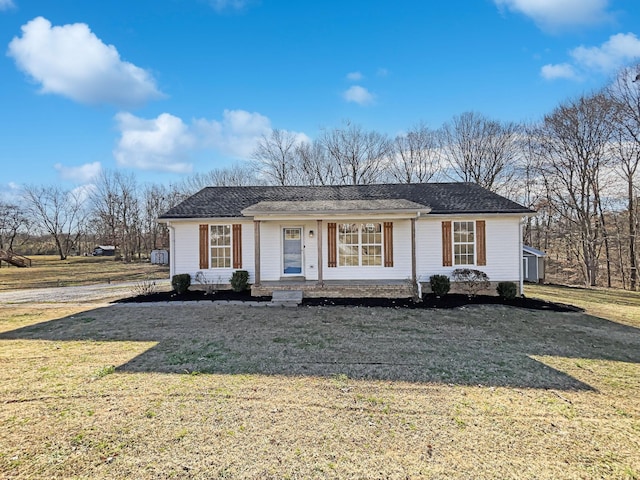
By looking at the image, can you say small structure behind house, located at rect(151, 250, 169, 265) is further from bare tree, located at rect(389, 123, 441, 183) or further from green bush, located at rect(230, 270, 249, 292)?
bare tree, located at rect(389, 123, 441, 183)

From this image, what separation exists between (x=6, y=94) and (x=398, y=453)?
64.0 feet

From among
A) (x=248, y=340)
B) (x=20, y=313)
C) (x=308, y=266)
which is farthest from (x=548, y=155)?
(x=20, y=313)

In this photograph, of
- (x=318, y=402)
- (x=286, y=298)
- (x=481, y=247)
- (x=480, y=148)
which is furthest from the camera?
(x=480, y=148)

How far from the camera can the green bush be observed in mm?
12023

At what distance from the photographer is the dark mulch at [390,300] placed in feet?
34.7

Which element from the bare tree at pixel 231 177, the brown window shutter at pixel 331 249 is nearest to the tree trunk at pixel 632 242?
the brown window shutter at pixel 331 249

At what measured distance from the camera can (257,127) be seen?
29.5 m

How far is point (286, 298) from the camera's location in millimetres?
10953

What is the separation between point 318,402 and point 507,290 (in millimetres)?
10229

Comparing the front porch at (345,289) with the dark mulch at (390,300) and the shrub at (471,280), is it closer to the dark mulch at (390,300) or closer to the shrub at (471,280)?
the dark mulch at (390,300)

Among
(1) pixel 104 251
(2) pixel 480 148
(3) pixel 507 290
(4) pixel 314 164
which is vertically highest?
(2) pixel 480 148

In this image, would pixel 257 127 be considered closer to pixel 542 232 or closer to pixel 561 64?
pixel 561 64

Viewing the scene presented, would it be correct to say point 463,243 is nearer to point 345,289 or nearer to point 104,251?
point 345,289

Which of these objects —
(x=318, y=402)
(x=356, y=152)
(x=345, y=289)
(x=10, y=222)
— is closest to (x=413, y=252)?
(x=345, y=289)
